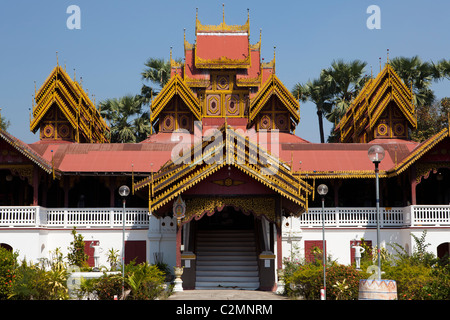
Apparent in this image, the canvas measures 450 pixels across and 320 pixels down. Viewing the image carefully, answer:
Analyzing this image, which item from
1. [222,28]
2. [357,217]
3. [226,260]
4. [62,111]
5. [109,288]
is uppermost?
[222,28]

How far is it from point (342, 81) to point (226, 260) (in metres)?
24.6

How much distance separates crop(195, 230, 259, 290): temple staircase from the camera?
23.8m

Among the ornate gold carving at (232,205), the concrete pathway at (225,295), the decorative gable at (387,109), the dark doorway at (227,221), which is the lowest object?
the concrete pathway at (225,295)

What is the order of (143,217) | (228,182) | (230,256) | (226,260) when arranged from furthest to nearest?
(143,217)
(230,256)
(226,260)
(228,182)

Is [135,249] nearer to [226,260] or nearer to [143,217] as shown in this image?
[143,217]

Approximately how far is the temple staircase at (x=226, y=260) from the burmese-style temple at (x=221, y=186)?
0.17 feet

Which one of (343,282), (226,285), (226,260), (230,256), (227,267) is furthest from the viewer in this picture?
(230,256)

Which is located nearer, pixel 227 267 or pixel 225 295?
pixel 225 295

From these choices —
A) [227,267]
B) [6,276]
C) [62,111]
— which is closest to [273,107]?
[62,111]

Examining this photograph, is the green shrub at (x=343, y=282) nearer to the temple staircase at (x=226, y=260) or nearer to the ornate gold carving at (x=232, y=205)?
the ornate gold carving at (x=232, y=205)

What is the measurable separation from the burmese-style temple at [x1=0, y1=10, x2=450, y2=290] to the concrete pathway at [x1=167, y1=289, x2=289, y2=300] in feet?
3.57

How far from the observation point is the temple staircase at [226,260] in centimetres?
2377

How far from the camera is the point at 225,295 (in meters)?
20.9

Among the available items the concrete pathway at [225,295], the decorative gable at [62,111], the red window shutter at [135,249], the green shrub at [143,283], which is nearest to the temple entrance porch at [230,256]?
the concrete pathway at [225,295]
